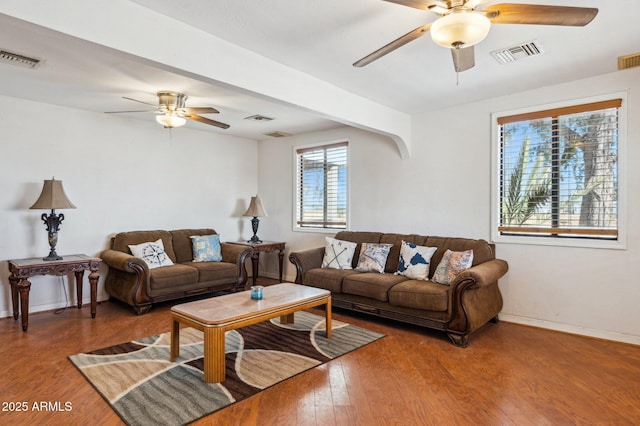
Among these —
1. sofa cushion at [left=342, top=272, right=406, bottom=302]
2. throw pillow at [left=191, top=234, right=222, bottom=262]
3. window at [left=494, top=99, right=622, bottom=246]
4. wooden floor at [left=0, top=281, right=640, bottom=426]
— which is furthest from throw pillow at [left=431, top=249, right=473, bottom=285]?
throw pillow at [left=191, top=234, right=222, bottom=262]

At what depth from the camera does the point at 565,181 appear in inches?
148

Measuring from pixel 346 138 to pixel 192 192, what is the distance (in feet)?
8.39

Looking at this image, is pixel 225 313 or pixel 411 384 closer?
pixel 411 384

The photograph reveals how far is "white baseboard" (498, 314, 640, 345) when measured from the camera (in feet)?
11.2

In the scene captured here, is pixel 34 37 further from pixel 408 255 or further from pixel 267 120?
pixel 408 255

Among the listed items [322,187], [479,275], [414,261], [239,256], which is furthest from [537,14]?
[239,256]

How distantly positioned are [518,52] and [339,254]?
2.85m

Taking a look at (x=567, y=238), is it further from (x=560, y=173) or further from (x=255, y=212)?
(x=255, y=212)

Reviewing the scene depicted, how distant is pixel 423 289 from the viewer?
11.8ft

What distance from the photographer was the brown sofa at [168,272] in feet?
14.0

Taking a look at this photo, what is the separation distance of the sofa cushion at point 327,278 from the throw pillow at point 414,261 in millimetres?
580

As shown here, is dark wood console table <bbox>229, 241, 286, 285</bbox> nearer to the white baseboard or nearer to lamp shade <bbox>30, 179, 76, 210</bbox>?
lamp shade <bbox>30, 179, 76, 210</bbox>

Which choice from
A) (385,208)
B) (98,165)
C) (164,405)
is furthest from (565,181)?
(98,165)

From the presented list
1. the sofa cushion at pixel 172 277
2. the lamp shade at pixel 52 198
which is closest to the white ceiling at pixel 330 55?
the lamp shade at pixel 52 198
